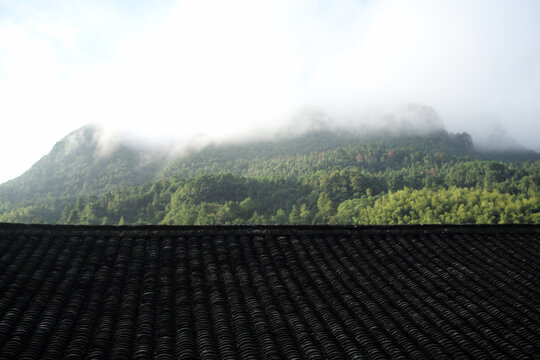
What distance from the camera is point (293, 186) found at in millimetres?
67125

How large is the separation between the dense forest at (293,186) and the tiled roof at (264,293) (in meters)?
Answer: 35.4

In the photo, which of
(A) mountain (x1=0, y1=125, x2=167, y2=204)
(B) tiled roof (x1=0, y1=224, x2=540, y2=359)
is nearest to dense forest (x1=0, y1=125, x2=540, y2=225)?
(A) mountain (x1=0, y1=125, x2=167, y2=204)

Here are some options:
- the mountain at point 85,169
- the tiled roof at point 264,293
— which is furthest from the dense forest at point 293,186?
the tiled roof at point 264,293

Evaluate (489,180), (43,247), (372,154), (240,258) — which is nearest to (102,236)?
(43,247)

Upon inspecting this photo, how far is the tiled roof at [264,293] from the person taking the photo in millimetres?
3764

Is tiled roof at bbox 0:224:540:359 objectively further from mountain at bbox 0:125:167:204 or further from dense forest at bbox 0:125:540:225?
mountain at bbox 0:125:167:204

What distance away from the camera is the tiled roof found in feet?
12.3

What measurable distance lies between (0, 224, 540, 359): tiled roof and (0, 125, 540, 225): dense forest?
116 feet

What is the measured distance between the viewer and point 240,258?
543cm

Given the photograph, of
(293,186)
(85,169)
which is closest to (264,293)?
(293,186)

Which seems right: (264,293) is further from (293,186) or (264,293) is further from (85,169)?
(85,169)

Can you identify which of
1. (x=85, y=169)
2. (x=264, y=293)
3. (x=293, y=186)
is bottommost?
(x=293, y=186)

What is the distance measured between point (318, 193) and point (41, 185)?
7009cm

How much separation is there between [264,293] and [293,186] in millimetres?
62541
